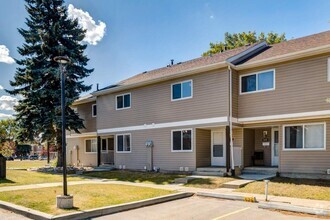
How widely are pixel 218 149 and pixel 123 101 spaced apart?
782 cm

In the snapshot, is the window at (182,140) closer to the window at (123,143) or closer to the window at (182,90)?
the window at (182,90)

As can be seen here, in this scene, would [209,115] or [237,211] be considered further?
[209,115]

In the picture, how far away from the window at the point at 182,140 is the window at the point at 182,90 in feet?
6.57

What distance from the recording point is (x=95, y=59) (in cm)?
2470

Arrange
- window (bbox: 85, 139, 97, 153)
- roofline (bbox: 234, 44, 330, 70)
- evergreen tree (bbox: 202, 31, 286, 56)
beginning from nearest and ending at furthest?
roofline (bbox: 234, 44, 330, 70) → window (bbox: 85, 139, 97, 153) → evergreen tree (bbox: 202, 31, 286, 56)

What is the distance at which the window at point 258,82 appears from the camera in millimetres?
14812

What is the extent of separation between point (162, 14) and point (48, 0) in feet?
32.6

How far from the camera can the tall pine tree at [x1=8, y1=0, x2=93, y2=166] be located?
22.4 m

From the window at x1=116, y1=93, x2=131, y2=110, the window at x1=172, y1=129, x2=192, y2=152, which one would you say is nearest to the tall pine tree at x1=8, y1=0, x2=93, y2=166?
the window at x1=116, y1=93, x2=131, y2=110

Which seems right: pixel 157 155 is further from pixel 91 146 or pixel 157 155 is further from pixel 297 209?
pixel 297 209

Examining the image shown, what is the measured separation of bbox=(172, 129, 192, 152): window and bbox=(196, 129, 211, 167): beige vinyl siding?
18.8 inches

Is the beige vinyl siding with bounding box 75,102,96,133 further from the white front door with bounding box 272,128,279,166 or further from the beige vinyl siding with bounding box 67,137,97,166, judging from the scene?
the white front door with bounding box 272,128,279,166

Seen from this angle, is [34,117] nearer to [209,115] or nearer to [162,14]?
[162,14]

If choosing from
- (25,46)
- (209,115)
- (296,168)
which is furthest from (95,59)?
(296,168)
